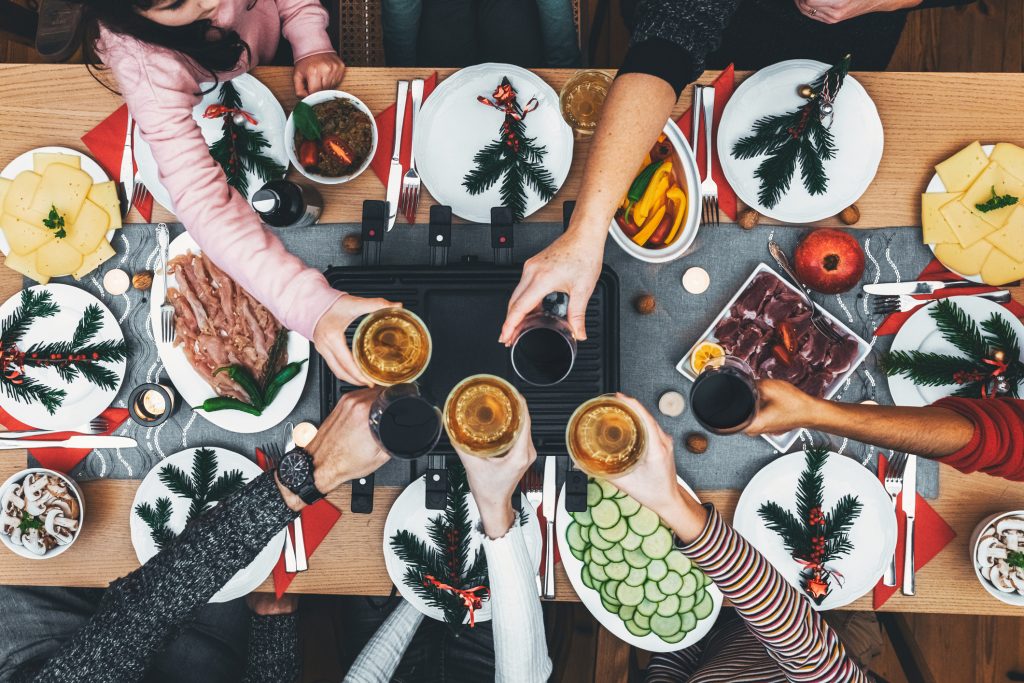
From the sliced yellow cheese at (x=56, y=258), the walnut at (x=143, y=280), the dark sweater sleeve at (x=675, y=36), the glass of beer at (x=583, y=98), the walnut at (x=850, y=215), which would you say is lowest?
the walnut at (x=143, y=280)

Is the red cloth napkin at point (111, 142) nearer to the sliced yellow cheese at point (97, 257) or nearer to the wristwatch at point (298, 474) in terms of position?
the sliced yellow cheese at point (97, 257)

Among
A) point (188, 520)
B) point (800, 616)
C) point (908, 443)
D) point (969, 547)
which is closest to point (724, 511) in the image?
point (800, 616)

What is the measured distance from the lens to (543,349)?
3.53 ft

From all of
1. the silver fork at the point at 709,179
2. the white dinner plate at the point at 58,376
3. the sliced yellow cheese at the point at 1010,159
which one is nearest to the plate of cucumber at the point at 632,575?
the silver fork at the point at 709,179

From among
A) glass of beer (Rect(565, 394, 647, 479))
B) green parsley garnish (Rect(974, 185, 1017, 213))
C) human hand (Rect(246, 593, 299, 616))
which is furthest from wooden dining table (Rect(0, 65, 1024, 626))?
glass of beer (Rect(565, 394, 647, 479))

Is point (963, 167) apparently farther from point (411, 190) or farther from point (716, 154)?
point (411, 190)

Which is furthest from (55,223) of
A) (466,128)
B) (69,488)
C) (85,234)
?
(466,128)

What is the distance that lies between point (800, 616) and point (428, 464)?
0.78 m

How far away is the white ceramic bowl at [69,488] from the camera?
1308 mm

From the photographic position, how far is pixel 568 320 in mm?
1104

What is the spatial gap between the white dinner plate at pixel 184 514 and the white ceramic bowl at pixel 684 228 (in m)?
0.94

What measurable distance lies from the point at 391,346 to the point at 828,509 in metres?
0.98

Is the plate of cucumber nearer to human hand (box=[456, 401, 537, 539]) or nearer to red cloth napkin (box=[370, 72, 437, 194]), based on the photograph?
human hand (box=[456, 401, 537, 539])

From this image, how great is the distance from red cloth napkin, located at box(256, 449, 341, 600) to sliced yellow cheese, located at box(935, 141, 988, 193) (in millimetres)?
1512
